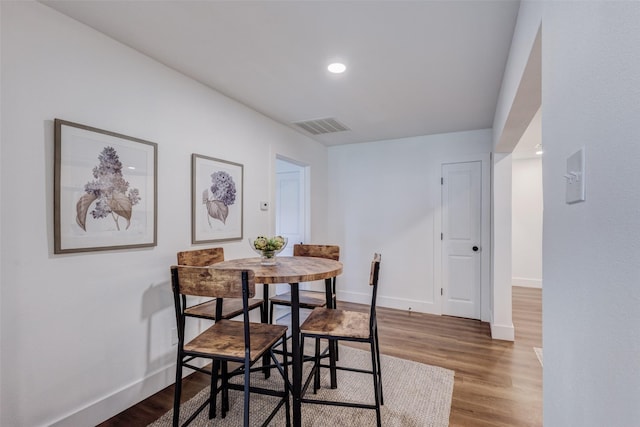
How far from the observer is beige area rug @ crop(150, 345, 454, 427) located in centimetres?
191

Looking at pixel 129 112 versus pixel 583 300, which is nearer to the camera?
pixel 583 300

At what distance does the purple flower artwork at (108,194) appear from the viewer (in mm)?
1854

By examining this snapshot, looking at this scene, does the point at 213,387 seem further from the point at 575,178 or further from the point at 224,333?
the point at 575,178

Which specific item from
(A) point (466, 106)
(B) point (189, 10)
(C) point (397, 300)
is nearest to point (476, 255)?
(C) point (397, 300)

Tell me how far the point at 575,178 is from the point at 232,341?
5.32 feet

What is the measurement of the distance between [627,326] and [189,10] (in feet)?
7.16

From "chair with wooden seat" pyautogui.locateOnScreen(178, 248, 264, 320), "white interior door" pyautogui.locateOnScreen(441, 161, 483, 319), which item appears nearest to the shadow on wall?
"chair with wooden seat" pyautogui.locateOnScreen(178, 248, 264, 320)

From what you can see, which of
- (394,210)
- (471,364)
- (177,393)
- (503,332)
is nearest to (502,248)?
(503,332)

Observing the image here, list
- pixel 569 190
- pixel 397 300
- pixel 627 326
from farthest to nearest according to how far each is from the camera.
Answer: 1. pixel 397 300
2. pixel 569 190
3. pixel 627 326

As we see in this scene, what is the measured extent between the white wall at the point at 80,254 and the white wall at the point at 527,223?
5599mm

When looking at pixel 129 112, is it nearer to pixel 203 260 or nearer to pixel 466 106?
pixel 203 260

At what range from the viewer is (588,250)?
0.73 meters

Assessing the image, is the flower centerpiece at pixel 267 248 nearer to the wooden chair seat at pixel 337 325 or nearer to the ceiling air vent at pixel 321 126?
the wooden chair seat at pixel 337 325

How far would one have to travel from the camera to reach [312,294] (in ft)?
8.99
